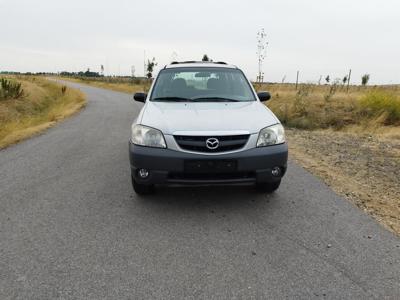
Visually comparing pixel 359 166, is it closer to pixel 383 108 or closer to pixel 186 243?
pixel 186 243

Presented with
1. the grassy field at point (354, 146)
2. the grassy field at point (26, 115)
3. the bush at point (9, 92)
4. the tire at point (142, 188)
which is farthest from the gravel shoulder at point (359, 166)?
the bush at point (9, 92)

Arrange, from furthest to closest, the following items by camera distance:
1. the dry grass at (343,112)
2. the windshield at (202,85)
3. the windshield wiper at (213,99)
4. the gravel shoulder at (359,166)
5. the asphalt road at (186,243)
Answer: the dry grass at (343,112)
the windshield at (202,85)
the windshield wiper at (213,99)
the gravel shoulder at (359,166)
the asphalt road at (186,243)

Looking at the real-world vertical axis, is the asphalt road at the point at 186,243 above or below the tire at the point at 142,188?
below

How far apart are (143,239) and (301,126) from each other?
9.26 metres

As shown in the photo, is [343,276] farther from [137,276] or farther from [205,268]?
[137,276]

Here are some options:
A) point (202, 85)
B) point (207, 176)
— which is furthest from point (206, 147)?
point (202, 85)

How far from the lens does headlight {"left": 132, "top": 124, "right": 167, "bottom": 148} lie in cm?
374

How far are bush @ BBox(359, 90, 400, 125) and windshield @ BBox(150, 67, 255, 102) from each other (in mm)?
8064

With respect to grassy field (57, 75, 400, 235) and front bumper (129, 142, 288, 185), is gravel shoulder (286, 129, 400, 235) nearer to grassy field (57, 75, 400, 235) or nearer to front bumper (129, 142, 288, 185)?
grassy field (57, 75, 400, 235)

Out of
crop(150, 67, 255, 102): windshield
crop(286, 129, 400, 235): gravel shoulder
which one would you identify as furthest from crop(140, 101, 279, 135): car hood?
Result: crop(286, 129, 400, 235): gravel shoulder

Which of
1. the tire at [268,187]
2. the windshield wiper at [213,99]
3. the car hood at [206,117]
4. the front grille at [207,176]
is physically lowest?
the tire at [268,187]

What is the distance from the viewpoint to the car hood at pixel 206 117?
3723mm

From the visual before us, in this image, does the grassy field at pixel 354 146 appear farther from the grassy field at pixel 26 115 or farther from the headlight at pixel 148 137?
the grassy field at pixel 26 115

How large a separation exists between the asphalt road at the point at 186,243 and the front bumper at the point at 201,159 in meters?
0.44
